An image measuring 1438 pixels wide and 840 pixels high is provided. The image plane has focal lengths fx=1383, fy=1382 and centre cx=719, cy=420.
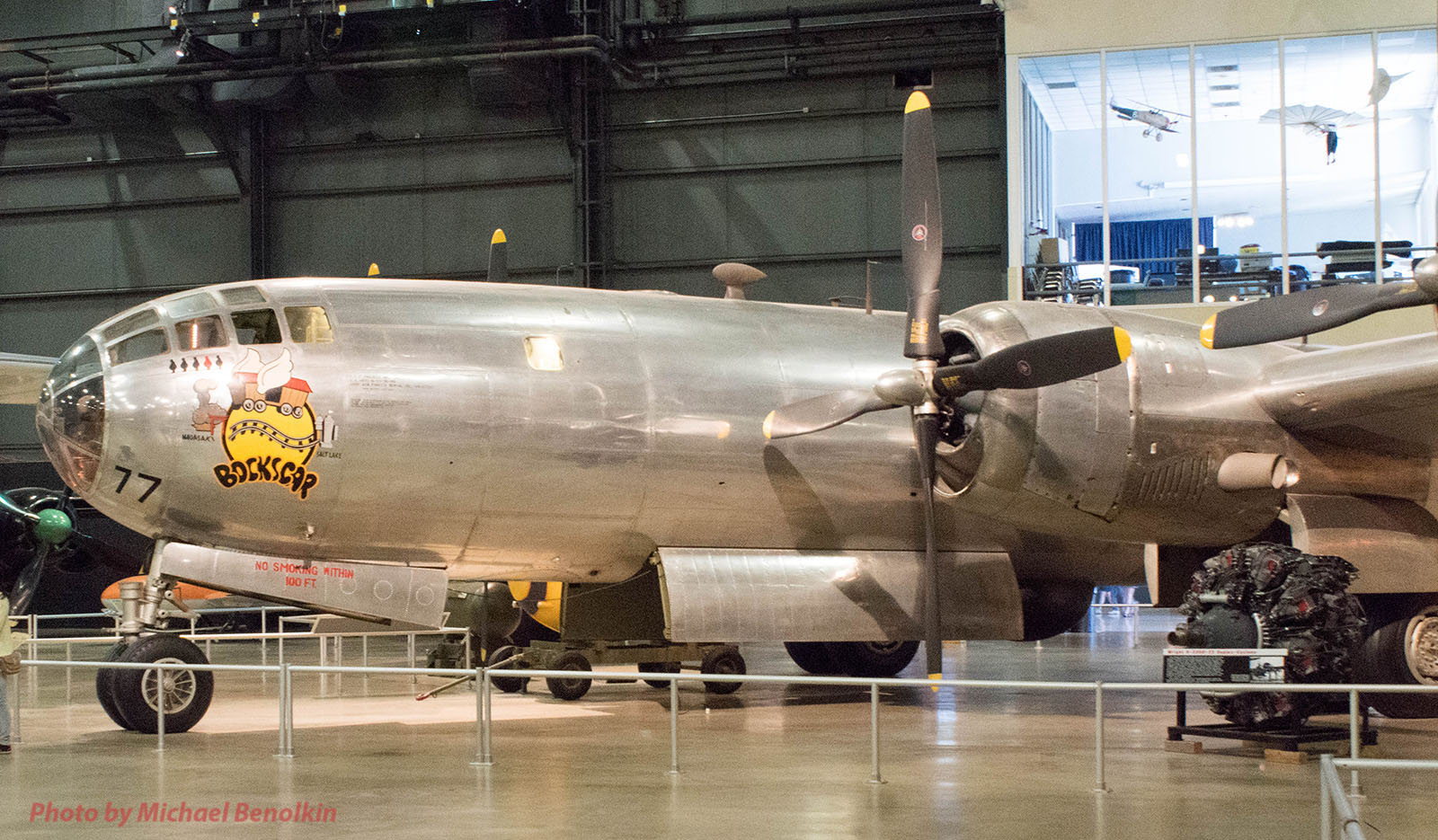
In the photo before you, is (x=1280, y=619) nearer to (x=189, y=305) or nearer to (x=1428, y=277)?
(x=1428, y=277)

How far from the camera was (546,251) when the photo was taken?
1266 inches

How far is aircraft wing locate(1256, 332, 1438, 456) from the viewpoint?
40.8 feet

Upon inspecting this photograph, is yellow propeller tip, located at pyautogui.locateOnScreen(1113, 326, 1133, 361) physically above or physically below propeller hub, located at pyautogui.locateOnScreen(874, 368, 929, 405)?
above

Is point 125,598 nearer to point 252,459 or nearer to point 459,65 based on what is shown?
point 252,459

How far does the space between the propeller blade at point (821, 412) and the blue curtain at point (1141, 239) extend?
1606 cm

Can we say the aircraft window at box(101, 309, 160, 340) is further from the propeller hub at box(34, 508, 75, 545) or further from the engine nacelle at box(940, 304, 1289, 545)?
the propeller hub at box(34, 508, 75, 545)

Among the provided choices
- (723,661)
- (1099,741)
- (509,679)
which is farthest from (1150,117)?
(1099,741)

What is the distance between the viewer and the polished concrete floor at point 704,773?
7965 mm

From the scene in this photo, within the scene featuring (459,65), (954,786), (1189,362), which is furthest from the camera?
(459,65)

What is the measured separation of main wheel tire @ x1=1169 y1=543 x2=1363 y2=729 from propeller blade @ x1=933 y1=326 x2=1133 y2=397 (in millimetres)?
2026

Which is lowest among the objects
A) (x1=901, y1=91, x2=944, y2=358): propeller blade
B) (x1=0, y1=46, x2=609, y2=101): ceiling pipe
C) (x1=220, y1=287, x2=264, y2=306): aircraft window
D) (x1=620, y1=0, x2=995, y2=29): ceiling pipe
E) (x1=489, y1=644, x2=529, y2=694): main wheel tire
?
(x1=489, y1=644, x2=529, y2=694): main wheel tire

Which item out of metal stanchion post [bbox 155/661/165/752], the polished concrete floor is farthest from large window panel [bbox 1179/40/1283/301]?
metal stanchion post [bbox 155/661/165/752]

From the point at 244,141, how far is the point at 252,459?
925 inches

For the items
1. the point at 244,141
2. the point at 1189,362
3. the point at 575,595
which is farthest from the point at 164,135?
the point at 1189,362
